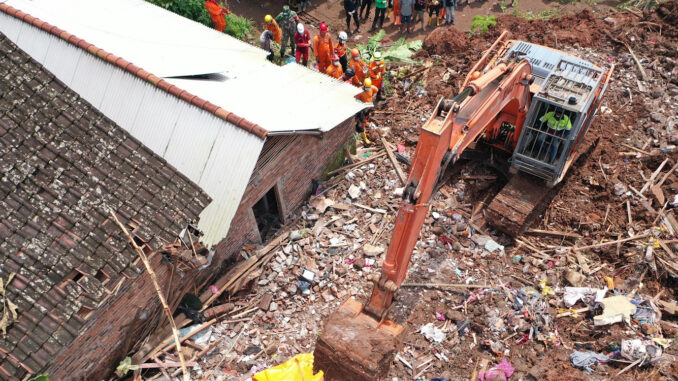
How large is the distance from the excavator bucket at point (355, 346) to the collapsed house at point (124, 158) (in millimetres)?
2718

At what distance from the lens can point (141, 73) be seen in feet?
34.5

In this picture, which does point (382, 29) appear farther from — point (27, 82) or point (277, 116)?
→ point (27, 82)

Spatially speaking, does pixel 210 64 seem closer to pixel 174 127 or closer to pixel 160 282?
pixel 174 127

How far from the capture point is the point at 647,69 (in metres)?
15.2

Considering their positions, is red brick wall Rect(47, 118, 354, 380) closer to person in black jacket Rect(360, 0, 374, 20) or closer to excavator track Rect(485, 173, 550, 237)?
excavator track Rect(485, 173, 550, 237)

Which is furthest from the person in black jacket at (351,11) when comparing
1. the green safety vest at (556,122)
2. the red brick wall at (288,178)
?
the green safety vest at (556,122)

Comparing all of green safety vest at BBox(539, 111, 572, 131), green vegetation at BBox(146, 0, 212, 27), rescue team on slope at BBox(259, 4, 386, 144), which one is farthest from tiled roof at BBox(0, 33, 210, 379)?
green vegetation at BBox(146, 0, 212, 27)

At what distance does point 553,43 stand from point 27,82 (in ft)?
48.8

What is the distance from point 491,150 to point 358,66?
4481 millimetres

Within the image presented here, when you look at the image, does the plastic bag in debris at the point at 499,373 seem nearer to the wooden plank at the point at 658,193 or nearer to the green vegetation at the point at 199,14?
the wooden plank at the point at 658,193

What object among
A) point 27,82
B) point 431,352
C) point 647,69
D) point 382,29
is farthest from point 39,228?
point 647,69

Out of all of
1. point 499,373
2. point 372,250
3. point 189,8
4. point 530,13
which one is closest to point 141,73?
point 372,250

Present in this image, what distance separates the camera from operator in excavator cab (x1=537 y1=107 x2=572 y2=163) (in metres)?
10.3

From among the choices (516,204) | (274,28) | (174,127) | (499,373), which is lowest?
(499,373)
